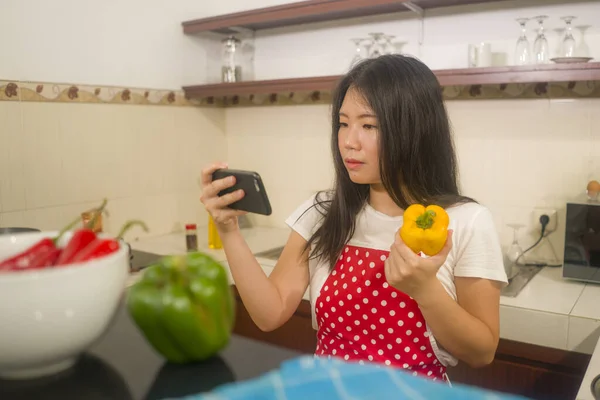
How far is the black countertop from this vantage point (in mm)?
567

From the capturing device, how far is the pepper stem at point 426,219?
0.98 meters

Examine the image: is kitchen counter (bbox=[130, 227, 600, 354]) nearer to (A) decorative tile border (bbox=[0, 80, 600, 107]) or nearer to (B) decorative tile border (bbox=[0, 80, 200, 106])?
(A) decorative tile border (bbox=[0, 80, 600, 107])

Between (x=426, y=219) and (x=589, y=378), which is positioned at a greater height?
(x=426, y=219)

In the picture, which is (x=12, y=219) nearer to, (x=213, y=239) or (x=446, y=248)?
(x=213, y=239)

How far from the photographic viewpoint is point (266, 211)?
32.8 inches

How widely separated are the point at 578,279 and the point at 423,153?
803mm

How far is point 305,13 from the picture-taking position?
210 cm

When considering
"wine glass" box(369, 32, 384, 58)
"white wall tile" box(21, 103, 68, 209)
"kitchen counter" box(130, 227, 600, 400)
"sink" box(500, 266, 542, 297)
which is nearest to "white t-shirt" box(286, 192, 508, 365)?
"kitchen counter" box(130, 227, 600, 400)

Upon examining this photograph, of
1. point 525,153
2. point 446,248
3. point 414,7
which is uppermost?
point 414,7

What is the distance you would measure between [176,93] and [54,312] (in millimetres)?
2029

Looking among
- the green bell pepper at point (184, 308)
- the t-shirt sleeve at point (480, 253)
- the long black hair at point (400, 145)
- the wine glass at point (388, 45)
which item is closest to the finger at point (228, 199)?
the green bell pepper at point (184, 308)

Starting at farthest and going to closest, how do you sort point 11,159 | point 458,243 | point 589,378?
point 11,159 → point 458,243 → point 589,378

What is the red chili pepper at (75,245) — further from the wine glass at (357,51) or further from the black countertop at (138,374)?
Result: the wine glass at (357,51)

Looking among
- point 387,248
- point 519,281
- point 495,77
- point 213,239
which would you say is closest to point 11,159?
point 213,239
